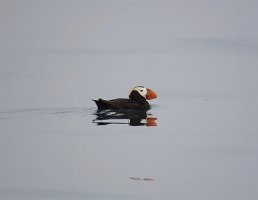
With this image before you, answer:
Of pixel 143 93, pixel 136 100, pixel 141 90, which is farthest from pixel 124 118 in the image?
pixel 141 90

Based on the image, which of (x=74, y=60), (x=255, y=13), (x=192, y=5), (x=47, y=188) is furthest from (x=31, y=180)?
(x=192, y=5)

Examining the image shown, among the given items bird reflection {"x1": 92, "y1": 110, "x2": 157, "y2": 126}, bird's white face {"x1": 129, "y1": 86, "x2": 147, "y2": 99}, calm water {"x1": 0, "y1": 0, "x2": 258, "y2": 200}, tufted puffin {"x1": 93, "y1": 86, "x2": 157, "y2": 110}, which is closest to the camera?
calm water {"x1": 0, "y1": 0, "x2": 258, "y2": 200}

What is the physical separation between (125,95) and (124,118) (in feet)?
6.92

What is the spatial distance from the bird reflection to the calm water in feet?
0.09

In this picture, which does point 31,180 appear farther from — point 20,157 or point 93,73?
point 93,73

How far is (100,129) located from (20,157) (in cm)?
205

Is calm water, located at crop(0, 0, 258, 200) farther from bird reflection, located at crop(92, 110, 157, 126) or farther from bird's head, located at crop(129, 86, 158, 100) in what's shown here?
bird's head, located at crop(129, 86, 158, 100)

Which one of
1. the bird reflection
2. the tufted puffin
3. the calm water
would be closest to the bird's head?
the tufted puffin

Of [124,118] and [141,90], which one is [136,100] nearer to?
[141,90]

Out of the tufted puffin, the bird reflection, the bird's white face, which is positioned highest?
the bird's white face

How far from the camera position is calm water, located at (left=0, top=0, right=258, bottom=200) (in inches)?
374

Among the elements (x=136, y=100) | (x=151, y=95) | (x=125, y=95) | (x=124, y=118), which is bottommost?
(x=124, y=118)

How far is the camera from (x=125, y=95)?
15.4m

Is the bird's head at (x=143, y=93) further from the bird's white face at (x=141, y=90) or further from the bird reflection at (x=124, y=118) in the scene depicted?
the bird reflection at (x=124, y=118)
